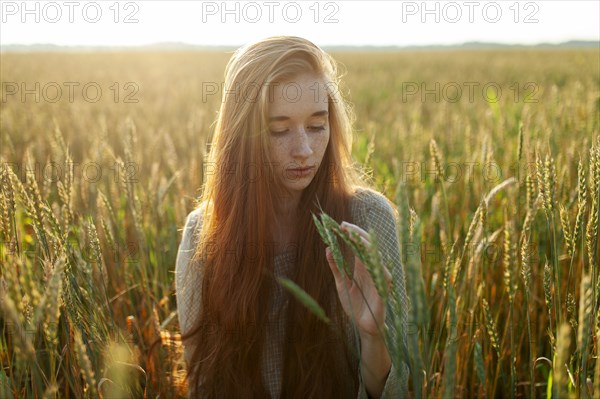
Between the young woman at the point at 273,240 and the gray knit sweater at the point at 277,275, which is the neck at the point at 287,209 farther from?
the gray knit sweater at the point at 277,275

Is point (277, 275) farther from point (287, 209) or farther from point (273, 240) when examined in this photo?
point (287, 209)

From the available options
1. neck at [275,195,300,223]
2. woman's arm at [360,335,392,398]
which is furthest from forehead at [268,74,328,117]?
woman's arm at [360,335,392,398]

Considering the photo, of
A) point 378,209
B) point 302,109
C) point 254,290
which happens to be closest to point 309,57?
point 302,109

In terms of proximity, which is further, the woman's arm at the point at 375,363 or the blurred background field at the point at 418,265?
the woman's arm at the point at 375,363

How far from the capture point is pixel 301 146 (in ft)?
4.77

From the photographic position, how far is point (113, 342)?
1.22m

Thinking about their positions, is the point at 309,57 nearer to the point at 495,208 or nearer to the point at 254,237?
the point at 254,237

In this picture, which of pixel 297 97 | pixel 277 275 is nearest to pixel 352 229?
pixel 297 97

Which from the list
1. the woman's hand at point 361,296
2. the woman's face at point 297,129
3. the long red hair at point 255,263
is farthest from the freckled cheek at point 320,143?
the woman's hand at point 361,296

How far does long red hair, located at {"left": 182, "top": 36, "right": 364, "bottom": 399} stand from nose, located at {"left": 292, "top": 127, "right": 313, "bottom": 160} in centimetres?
10

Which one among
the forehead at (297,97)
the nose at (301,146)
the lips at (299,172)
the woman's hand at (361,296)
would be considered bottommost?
the woman's hand at (361,296)

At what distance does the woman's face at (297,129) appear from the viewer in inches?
57.6

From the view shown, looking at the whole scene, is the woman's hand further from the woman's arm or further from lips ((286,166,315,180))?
lips ((286,166,315,180))

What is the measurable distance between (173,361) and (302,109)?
100 centimetres
